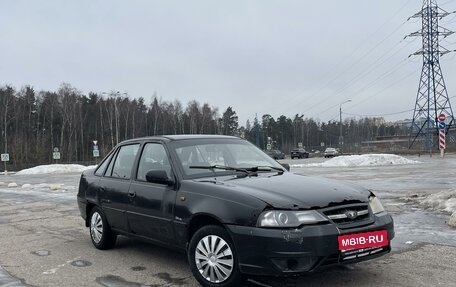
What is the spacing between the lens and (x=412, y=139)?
2677 inches

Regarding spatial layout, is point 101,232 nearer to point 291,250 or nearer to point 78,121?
point 291,250

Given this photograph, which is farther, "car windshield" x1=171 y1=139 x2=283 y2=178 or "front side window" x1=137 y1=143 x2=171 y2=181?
"front side window" x1=137 y1=143 x2=171 y2=181

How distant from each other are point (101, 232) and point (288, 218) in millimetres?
3493

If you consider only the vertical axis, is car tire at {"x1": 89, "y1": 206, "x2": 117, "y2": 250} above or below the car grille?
below

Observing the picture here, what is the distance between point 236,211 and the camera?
455cm

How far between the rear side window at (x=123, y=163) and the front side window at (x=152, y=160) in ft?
0.79

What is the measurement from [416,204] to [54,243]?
7568 millimetres

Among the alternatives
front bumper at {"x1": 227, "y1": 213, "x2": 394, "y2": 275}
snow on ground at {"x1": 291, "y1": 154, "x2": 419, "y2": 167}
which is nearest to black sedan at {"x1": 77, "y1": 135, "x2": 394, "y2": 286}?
front bumper at {"x1": 227, "y1": 213, "x2": 394, "y2": 275}

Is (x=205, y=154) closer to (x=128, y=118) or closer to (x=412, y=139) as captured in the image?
(x=412, y=139)

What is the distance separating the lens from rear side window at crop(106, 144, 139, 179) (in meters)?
6.51

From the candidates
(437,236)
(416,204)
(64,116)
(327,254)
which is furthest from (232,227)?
(64,116)

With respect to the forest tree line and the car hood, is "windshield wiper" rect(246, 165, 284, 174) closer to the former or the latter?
the car hood

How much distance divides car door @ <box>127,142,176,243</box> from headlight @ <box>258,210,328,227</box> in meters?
1.31

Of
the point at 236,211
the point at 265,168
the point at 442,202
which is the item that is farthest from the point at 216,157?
the point at 442,202
